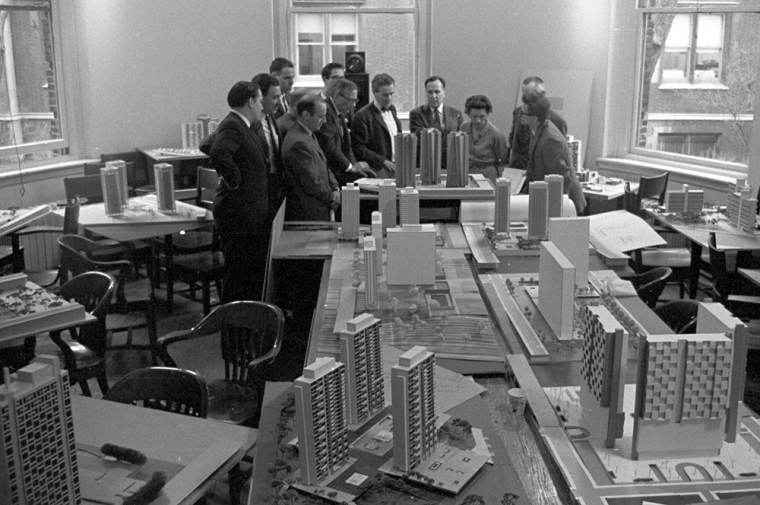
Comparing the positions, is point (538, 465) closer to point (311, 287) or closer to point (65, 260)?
point (311, 287)

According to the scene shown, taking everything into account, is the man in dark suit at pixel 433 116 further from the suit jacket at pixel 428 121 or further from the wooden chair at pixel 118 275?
the wooden chair at pixel 118 275

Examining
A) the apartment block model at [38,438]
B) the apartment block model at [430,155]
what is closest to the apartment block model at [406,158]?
the apartment block model at [430,155]

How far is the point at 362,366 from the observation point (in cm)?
270

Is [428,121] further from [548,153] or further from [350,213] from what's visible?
[350,213]

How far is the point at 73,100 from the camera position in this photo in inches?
332

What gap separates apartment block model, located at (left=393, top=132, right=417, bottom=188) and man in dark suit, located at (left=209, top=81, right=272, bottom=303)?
904 millimetres

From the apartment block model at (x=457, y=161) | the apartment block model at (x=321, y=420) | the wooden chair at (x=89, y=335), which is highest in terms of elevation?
the apartment block model at (x=457, y=161)

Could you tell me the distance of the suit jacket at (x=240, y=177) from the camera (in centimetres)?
555

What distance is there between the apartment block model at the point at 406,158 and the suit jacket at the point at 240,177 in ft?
2.98

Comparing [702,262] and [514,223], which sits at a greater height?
[514,223]

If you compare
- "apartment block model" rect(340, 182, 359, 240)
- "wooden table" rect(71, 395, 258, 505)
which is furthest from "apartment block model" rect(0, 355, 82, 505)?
"apartment block model" rect(340, 182, 359, 240)

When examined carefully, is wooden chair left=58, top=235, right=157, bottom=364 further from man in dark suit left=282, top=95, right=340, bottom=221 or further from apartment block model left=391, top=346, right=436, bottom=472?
apartment block model left=391, top=346, right=436, bottom=472

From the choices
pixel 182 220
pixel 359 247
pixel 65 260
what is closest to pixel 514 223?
pixel 359 247

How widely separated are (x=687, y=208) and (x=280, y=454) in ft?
15.7
